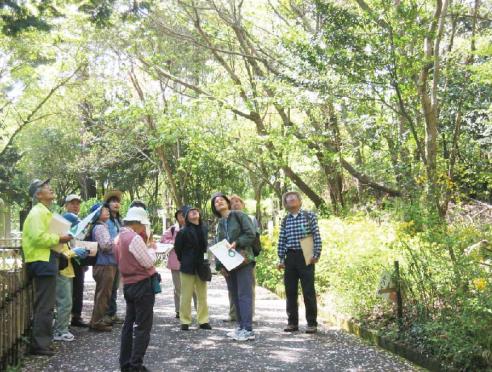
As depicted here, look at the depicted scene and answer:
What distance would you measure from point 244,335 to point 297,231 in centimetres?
158

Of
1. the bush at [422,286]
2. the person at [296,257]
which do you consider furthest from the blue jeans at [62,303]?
the bush at [422,286]

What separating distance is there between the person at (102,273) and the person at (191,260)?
93cm

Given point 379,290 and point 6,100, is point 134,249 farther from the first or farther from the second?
point 6,100

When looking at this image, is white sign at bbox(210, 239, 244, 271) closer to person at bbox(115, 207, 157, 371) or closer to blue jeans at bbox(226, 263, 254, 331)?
blue jeans at bbox(226, 263, 254, 331)

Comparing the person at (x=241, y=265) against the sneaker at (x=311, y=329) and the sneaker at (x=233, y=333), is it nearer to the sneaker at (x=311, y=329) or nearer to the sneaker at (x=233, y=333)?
the sneaker at (x=233, y=333)

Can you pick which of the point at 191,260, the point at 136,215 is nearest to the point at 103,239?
the point at 191,260

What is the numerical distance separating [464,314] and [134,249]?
322 centimetres

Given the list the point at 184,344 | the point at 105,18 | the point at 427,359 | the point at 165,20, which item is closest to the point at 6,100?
the point at 165,20

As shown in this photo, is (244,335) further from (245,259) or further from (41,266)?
(41,266)

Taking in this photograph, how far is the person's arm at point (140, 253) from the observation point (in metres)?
5.76

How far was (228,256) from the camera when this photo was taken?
7.60m

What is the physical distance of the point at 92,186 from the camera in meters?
36.9

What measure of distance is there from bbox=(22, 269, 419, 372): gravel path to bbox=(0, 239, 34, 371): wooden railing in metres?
0.23

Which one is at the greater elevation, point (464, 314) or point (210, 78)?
point (210, 78)
